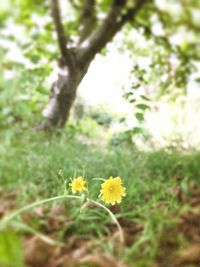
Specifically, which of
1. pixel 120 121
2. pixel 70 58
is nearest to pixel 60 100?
pixel 70 58

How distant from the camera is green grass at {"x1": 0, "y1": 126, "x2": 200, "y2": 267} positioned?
1.00 metres

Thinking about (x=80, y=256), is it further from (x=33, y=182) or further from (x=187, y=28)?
(x=187, y=28)

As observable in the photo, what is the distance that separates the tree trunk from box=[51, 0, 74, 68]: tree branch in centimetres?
6

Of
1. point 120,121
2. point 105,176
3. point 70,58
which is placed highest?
point 70,58

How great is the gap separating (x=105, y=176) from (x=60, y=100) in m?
1.32

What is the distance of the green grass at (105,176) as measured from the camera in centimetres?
100

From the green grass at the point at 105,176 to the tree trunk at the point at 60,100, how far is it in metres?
0.34

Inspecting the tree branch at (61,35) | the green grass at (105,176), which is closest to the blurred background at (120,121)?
the green grass at (105,176)

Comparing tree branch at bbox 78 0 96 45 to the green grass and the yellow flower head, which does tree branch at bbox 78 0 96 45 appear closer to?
the green grass

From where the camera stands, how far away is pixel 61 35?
8.61ft

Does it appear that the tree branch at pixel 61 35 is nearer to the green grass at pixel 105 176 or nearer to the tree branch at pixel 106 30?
the tree branch at pixel 106 30

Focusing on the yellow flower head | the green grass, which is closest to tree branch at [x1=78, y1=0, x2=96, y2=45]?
the green grass

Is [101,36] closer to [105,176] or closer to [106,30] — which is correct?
[106,30]

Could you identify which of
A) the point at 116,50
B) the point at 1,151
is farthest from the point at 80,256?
the point at 116,50
